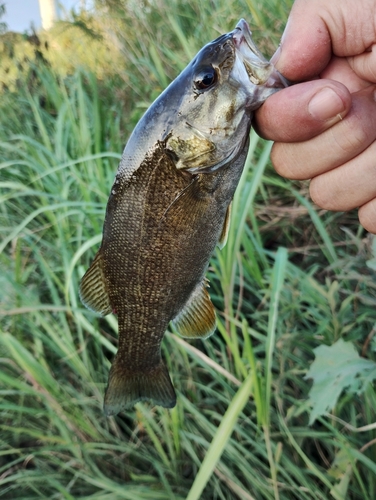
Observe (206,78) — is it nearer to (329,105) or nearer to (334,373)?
(329,105)

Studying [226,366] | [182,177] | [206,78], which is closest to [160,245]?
[182,177]

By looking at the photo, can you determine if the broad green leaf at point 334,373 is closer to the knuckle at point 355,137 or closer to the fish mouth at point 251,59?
the knuckle at point 355,137

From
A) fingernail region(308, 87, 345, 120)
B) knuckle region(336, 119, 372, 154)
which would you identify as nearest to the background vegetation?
knuckle region(336, 119, 372, 154)

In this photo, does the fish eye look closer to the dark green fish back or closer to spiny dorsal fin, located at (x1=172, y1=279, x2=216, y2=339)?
the dark green fish back

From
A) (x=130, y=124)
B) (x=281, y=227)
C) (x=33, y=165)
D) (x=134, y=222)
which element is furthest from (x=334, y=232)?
(x=33, y=165)

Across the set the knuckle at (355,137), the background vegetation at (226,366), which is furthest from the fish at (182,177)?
the background vegetation at (226,366)
